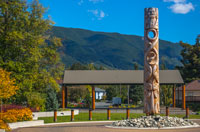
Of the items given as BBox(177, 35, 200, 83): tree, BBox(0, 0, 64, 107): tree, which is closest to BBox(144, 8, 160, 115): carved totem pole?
BBox(0, 0, 64, 107): tree

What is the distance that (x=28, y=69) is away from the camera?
35.2 m

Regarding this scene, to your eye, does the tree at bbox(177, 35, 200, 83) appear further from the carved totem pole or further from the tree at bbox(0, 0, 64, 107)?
the carved totem pole

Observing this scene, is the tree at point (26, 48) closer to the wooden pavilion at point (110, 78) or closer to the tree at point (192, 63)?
the wooden pavilion at point (110, 78)

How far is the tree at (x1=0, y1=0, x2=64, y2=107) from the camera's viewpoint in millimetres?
33812

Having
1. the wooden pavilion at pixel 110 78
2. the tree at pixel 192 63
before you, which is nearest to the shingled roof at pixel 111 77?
the wooden pavilion at pixel 110 78

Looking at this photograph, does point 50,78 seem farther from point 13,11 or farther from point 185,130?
point 185,130

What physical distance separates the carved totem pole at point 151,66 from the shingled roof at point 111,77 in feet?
72.8

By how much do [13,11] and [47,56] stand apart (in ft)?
18.9

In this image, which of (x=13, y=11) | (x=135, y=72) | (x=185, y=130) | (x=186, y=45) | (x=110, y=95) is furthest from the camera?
(x=110, y=95)

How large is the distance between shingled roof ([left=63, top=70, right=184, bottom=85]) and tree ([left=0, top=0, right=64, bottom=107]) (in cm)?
940

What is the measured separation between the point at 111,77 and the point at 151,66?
25.3 metres

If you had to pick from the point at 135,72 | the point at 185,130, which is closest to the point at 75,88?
the point at 135,72

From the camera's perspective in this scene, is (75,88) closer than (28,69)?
No

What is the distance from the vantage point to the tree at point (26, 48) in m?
33.8
